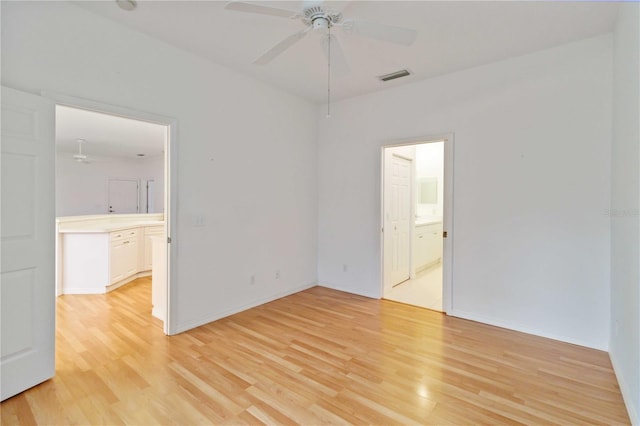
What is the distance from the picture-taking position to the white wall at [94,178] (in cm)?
799

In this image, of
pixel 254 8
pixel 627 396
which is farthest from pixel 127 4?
pixel 627 396

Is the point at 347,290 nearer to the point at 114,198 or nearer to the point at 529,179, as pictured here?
the point at 529,179

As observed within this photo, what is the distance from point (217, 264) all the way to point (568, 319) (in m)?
3.62

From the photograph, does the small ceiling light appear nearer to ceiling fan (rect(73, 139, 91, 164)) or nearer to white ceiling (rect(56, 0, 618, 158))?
white ceiling (rect(56, 0, 618, 158))

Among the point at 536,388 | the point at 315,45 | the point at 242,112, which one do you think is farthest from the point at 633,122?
the point at 242,112

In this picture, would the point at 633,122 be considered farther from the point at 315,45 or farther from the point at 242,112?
the point at 242,112

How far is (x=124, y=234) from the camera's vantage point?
482 centimetres

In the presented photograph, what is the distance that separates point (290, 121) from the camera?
4.32 metres

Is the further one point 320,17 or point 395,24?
point 395,24

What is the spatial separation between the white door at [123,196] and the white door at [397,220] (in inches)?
321

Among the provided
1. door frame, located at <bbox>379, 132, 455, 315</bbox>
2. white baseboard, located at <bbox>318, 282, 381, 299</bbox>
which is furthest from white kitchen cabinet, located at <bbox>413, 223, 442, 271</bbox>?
door frame, located at <bbox>379, 132, 455, 315</bbox>

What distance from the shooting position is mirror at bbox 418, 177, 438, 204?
6590mm

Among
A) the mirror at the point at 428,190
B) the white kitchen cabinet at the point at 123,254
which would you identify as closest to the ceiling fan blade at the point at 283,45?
the white kitchen cabinet at the point at 123,254

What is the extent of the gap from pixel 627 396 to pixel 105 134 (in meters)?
7.65
